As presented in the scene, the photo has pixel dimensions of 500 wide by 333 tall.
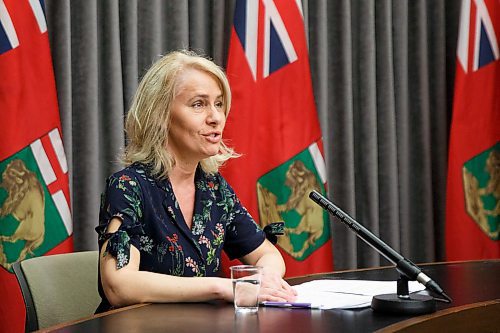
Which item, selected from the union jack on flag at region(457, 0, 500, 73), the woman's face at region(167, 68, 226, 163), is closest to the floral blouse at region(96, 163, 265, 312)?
the woman's face at region(167, 68, 226, 163)

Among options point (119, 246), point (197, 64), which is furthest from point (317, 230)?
point (119, 246)

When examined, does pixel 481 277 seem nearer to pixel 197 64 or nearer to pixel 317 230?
pixel 197 64

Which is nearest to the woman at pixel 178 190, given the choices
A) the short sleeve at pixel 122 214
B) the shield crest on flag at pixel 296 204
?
the short sleeve at pixel 122 214

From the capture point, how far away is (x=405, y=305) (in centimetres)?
163

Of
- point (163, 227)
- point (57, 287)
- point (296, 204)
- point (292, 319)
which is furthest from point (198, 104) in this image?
point (296, 204)

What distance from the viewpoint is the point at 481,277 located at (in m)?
2.28

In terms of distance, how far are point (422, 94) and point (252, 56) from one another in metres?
1.19

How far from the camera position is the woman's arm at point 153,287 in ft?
6.09

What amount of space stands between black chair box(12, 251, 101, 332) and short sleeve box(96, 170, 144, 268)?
0.72ft

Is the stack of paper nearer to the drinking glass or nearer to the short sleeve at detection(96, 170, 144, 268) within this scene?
the drinking glass

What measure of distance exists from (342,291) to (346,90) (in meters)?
2.01

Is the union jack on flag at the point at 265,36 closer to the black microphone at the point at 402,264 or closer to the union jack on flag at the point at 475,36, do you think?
the union jack on flag at the point at 475,36

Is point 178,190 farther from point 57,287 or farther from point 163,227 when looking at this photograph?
point 57,287

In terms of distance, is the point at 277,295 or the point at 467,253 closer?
the point at 277,295
